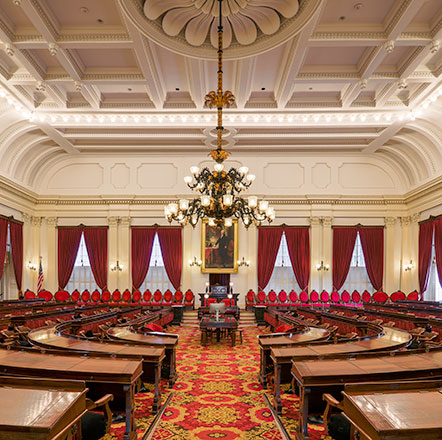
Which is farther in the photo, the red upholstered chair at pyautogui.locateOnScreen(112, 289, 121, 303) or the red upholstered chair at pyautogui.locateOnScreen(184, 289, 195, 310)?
the red upholstered chair at pyautogui.locateOnScreen(112, 289, 121, 303)

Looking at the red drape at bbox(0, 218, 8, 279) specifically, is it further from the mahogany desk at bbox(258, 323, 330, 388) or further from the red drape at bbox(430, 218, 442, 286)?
the red drape at bbox(430, 218, 442, 286)

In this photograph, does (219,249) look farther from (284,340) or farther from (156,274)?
(284,340)

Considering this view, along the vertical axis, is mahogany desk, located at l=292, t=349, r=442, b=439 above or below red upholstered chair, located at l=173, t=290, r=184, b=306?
above

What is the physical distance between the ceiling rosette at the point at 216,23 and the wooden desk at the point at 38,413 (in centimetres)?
666

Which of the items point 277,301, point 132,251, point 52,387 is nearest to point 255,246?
point 277,301

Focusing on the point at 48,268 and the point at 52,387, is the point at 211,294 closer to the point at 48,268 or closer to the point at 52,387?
the point at 48,268

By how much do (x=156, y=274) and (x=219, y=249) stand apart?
292 centimetres

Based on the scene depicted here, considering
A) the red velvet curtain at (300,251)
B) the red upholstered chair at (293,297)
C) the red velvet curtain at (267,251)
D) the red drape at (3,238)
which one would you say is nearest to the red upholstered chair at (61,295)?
the red drape at (3,238)

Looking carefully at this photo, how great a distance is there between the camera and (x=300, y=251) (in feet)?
48.3

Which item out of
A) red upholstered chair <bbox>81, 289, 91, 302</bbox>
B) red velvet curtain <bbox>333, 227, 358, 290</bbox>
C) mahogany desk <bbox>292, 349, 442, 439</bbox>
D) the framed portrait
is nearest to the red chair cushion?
red upholstered chair <bbox>81, 289, 91, 302</bbox>

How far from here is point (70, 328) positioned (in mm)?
6484

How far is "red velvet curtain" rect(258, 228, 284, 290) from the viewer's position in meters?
14.6

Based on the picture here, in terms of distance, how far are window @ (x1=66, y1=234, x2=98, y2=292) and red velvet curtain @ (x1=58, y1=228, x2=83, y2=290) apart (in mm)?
276

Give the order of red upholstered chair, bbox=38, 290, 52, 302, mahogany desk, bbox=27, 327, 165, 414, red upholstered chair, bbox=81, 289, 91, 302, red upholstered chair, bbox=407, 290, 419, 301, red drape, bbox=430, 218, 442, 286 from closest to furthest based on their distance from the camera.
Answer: mahogany desk, bbox=27, 327, 165, 414 → red drape, bbox=430, 218, 442, 286 → red upholstered chair, bbox=407, 290, 419, 301 → red upholstered chair, bbox=38, 290, 52, 302 → red upholstered chair, bbox=81, 289, 91, 302
